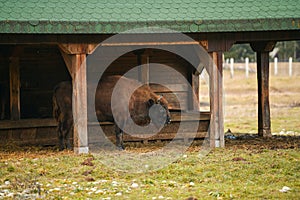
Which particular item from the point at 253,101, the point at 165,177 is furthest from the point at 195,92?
the point at 253,101

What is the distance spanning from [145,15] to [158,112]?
108 inches

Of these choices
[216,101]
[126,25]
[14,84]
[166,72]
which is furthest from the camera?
[166,72]

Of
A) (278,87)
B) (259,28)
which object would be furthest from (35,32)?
(278,87)

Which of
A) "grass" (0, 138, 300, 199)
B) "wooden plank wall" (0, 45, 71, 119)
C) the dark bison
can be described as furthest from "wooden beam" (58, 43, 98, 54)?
"wooden plank wall" (0, 45, 71, 119)

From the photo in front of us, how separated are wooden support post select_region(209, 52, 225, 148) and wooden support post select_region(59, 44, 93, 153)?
2.87 metres

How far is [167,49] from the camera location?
1911 centimetres

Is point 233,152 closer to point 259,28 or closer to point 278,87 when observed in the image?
point 259,28

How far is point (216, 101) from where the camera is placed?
15.0 meters

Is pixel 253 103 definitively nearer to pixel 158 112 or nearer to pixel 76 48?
pixel 158 112

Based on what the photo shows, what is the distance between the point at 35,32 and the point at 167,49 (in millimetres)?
6298

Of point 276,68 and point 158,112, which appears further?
point 276,68

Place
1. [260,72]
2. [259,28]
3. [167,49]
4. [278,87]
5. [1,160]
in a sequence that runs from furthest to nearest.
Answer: [278,87], [167,49], [260,72], [259,28], [1,160]

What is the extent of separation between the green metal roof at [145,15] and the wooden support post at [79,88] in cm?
61

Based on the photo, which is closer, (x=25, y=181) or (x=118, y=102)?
(x=25, y=181)
